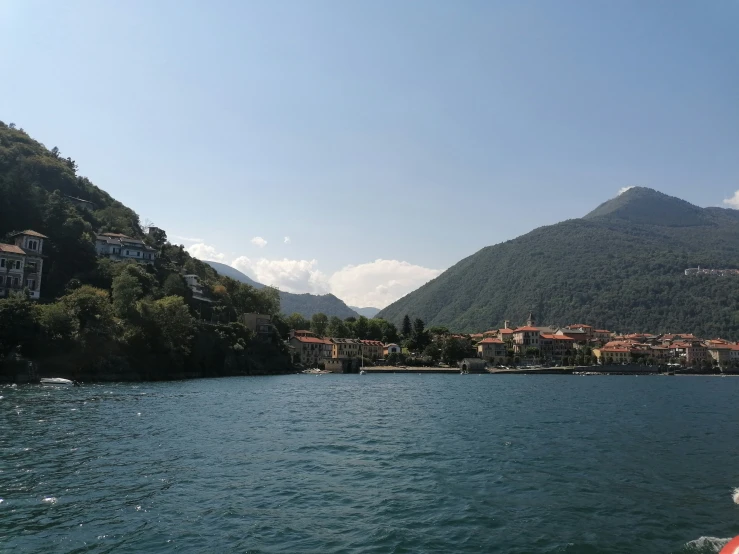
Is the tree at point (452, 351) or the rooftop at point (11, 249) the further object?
the tree at point (452, 351)

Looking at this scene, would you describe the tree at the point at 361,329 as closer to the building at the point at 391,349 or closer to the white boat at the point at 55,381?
the building at the point at 391,349

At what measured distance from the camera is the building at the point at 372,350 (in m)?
158

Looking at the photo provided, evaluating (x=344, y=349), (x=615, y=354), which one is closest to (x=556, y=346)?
(x=615, y=354)

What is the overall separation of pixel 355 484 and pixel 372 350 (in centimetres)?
14279

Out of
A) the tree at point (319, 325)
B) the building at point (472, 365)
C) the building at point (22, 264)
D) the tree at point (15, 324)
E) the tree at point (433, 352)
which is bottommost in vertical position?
the building at point (472, 365)

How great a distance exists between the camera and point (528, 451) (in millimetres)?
24922

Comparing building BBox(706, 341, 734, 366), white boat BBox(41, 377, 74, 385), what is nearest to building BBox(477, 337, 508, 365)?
building BBox(706, 341, 734, 366)

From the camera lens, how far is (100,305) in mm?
71188

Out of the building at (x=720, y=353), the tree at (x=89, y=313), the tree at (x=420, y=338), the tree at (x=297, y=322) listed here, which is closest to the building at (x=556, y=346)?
the tree at (x=420, y=338)

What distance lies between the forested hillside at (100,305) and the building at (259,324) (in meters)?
2.57

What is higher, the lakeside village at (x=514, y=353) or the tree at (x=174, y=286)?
the tree at (x=174, y=286)

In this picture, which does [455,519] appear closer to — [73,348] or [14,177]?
[73,348]

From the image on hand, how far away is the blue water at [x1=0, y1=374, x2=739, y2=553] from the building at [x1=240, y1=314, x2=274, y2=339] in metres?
87.4

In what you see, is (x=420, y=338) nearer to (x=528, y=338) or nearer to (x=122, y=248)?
(x=528, y=338)
